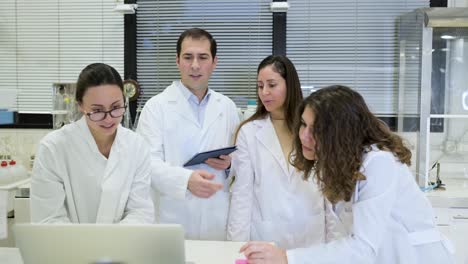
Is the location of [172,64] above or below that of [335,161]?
above

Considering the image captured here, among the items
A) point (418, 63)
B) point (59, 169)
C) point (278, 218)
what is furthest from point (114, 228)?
point (418, 63)

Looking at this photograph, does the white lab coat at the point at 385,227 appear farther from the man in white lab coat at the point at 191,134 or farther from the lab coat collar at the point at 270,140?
the man in white lab coat at the point at 191,134

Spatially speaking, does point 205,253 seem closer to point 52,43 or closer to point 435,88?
point 435,88

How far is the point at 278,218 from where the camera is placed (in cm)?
178

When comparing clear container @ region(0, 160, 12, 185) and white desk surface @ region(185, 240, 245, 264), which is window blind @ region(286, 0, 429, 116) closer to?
white desk surface @ region(185, 240, 245, 264)

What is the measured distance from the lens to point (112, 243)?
0.96 m

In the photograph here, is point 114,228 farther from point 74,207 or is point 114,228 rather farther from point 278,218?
point 278,218

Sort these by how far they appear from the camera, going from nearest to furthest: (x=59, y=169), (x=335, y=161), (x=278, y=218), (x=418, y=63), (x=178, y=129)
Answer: (x=335, y=161) → (x=59, y=169) → (x=278, y=218) → (x=178, y=129) → (x=418, y=63)

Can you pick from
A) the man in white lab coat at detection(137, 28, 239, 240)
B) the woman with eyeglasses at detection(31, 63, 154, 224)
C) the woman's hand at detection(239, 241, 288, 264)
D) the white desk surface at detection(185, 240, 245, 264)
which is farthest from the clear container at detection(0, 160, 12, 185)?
the woman's hand at detection(239, 241, 288, 264)

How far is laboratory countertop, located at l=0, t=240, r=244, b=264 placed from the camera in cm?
139

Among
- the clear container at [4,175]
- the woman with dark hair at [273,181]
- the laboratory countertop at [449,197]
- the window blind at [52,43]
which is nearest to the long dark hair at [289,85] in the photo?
the woman with dark hair at [273,181]

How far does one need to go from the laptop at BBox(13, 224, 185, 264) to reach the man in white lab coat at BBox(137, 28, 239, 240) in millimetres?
896

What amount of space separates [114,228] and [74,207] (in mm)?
597

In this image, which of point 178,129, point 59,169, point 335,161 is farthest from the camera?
point 178,129
